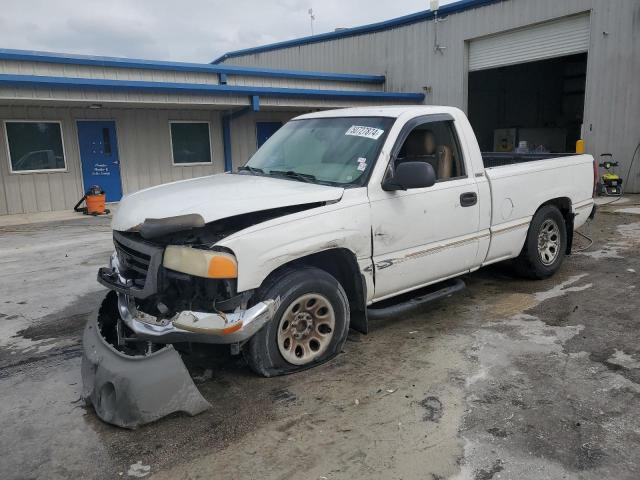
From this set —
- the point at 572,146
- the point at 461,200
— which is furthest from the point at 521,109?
the point at 461,200

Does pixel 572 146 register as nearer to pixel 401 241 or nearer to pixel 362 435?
pixel 401 241

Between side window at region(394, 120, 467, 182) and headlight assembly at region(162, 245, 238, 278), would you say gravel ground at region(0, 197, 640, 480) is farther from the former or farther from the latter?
side window at region(394, 120, 467, 182)

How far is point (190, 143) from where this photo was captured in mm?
16656

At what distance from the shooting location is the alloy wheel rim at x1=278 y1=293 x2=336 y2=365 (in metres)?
3.73

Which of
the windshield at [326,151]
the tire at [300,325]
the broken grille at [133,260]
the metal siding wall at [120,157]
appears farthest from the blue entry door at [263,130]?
the tire at [300,325]

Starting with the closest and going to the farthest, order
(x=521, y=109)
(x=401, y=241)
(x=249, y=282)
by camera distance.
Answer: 1. (x=249, y=282)
2. (x=401, y=241)
3. (x=521, y=109)

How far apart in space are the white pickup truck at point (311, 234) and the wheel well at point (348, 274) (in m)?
0.01

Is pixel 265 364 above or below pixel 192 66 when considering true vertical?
below

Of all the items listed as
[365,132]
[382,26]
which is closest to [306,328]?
[365,132]

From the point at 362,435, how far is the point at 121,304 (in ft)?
6.42

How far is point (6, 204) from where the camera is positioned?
13664 mm

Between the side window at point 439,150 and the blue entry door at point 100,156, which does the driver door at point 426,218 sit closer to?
the side window at point 439,150

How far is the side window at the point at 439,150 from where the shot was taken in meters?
4.76

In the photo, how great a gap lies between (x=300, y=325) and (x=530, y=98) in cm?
2571
